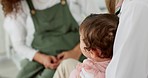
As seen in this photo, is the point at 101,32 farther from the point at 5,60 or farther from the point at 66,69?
the point at 5,60

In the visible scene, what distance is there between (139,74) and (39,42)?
86cm

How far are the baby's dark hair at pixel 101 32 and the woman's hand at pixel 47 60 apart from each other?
529 millimetres

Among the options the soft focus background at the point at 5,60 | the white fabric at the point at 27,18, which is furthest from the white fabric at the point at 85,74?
the soft focus background at the point at 5,60

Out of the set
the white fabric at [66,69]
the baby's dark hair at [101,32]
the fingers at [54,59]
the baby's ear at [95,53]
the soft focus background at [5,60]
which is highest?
the baby's dark hair at [101,32]

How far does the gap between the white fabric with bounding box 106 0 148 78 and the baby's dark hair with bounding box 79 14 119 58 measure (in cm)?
11

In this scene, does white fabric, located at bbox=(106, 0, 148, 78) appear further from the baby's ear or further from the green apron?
the green apron

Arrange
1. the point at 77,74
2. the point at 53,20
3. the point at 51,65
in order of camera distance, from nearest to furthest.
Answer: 1. the point at 77,74
2. the point at 51,65
3. the point at 53,20

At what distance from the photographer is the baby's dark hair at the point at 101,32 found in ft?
2.93

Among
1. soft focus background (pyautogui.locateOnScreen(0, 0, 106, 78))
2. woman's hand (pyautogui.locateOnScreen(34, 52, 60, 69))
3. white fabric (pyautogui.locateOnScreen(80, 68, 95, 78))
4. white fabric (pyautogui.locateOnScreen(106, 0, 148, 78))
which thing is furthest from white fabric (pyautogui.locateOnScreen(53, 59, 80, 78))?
soft focus background (pyautogui.locateOnScreen(0, 0, 106, 78))

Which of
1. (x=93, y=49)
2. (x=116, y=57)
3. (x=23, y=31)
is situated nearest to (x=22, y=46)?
(x=23, y=31)

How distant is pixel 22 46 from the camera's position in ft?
5.13

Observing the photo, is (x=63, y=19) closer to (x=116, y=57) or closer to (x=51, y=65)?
(x=51, y=65)

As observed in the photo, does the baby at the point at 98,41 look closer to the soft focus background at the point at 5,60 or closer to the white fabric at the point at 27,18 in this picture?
the white fabric at the point at 27,18

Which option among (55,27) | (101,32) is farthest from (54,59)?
(101,32)
